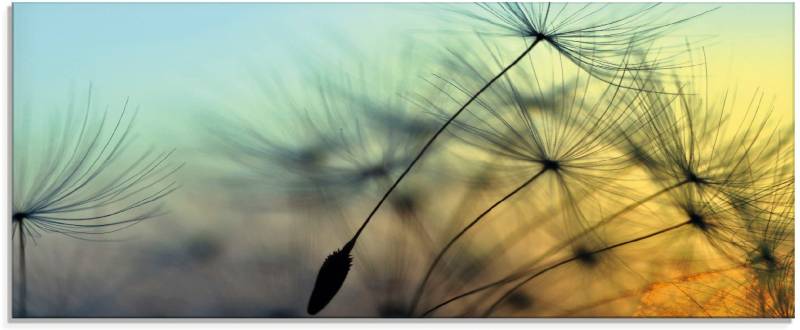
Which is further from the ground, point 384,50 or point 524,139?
point 384,50

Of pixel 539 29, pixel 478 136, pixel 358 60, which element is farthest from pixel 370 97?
pixel 539 29

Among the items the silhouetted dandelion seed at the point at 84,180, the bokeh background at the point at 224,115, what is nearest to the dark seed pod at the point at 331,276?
the bokeh background at the point at 224,115

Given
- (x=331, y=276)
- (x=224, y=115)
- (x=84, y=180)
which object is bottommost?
(x=331, y=276)

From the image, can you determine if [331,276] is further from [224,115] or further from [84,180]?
[84,180]

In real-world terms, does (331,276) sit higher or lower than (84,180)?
lower

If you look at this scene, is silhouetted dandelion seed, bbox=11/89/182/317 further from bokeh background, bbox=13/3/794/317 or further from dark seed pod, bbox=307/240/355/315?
dark seed pod, bbox=307/240/355/315

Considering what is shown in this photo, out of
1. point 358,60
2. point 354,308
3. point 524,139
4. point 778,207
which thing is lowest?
point 354,308

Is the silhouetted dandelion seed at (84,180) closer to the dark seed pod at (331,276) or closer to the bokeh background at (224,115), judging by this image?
the bokeh background at (224,115)

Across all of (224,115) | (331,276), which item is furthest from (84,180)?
(331,276)

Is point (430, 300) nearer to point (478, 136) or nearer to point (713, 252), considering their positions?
point (478, 136)
